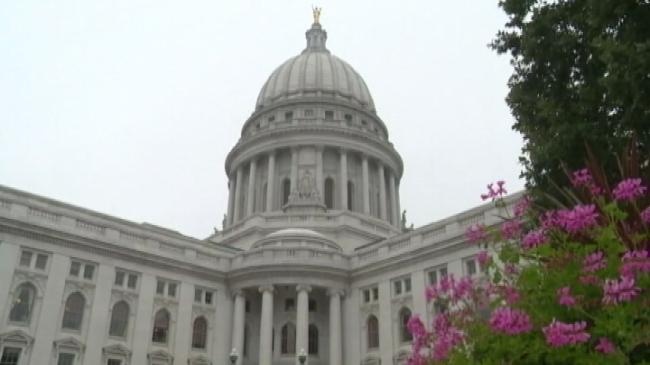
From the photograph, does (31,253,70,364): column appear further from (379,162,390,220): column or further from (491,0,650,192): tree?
(379,162,390,220): column

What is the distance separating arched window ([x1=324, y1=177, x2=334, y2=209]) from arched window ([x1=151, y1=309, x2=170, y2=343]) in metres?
26.7

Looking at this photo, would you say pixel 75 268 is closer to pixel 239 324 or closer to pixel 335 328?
pixel 239 324

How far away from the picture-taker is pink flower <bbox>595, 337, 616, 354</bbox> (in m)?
6.30

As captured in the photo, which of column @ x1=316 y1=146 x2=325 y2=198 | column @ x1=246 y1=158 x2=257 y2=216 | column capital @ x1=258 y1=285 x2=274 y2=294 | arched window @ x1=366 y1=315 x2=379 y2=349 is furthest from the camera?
column @ x1=246 y1=158 x2=257 y2=216

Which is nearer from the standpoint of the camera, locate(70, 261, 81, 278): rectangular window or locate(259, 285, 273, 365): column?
locate(70, 261, 81, 278): rectangular window

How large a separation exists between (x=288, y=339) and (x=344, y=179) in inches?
896

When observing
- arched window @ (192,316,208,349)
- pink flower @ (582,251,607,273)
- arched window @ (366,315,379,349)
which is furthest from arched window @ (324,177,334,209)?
pink flower @ (582,251,607,273)

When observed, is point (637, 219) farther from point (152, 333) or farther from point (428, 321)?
point (152, 333)

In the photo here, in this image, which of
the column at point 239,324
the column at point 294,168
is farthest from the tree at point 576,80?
the column at point 294,168

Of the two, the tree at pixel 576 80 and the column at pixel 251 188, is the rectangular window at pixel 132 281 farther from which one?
the tree at pixel 576 80

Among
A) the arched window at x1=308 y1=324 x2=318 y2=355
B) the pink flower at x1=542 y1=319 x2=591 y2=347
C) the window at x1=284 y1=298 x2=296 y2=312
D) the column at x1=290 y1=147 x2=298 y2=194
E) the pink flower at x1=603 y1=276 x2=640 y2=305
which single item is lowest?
the pink flower at x1=542 y1=319 x2=591 y2=347

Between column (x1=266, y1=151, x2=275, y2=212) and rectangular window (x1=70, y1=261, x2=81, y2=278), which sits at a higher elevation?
column (x1=266, y1=151, x2=275, y2=212)

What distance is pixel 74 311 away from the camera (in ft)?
125

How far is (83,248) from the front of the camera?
3962 centimetres
